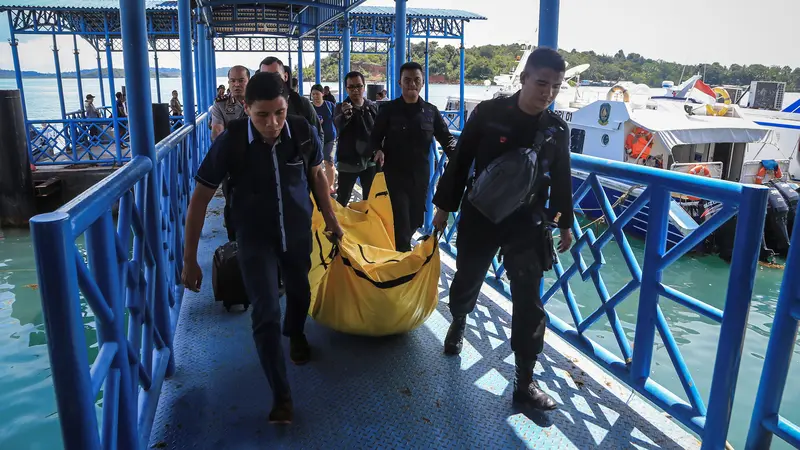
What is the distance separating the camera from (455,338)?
3.21 m

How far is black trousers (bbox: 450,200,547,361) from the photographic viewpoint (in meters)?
2.64

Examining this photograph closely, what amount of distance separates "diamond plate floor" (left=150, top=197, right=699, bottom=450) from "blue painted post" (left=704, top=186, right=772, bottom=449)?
1.06 feet

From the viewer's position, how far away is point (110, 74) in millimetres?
15328

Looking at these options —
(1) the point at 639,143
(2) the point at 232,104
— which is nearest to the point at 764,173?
(1) the point at 639,143

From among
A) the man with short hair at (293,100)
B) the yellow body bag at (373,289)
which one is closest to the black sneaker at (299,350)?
the yellow body bag at (373,289)

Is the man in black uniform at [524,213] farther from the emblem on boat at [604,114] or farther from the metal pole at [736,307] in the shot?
the emblem on boat at [604,114]

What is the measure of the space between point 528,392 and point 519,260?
2.12 feet

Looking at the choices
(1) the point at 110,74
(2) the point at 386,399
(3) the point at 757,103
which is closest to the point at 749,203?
(2) the point at 386,399

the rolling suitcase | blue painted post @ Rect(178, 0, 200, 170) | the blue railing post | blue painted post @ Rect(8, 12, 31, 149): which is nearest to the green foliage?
blue painted post @ Rect(8, 12, 31, 149)

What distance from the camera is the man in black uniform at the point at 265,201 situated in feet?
7.93

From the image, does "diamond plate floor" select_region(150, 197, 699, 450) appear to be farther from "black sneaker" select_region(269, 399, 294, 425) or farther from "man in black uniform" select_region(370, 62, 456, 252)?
"man in black uniform" select_region(370, 62, 456, 252)

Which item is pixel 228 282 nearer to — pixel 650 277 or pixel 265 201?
pixel 265 201

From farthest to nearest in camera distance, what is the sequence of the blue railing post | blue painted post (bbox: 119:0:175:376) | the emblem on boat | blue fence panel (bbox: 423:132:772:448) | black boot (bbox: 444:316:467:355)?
the emblem on boat
black boot (bbox: 444:316:467:355)
blue painted post (bbox: 119:0:175:376)
blue fence panel (bbox: 423:132:772:448)
the blue railing post

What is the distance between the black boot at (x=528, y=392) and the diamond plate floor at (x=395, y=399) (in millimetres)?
56
